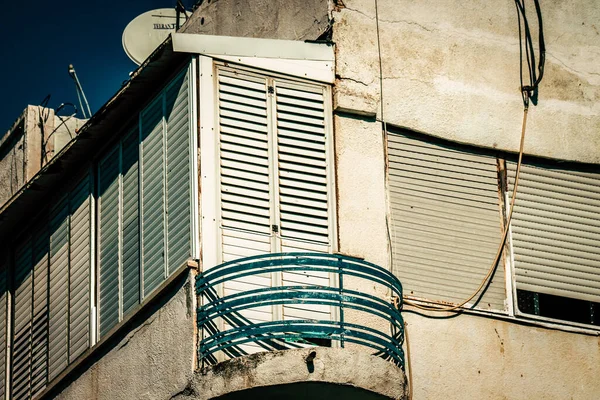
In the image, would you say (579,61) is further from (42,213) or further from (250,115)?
(42,213)

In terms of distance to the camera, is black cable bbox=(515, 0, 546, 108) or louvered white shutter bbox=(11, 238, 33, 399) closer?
black cable bbox=(515, 0, 546, 108)

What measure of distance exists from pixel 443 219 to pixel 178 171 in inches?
110

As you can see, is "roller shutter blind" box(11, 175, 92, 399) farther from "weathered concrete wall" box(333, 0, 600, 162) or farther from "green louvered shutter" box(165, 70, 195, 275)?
"weathered concrete wall" box(333, 0, 600, 162)

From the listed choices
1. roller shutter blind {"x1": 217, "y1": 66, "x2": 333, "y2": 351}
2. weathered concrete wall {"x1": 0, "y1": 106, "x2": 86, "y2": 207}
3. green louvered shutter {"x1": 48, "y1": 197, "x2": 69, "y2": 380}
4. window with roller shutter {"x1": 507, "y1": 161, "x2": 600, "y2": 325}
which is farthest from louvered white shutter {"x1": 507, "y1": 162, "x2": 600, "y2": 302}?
weathered concrete wall {"x1": 0, "y1": 106, "x2": 86, "y2": 207}

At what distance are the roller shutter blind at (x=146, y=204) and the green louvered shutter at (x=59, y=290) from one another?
730mm

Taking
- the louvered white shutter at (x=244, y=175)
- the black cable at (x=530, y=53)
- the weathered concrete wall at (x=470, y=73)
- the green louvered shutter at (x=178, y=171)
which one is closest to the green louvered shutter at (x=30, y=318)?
the green louvered shutter at (x=178, y=171)

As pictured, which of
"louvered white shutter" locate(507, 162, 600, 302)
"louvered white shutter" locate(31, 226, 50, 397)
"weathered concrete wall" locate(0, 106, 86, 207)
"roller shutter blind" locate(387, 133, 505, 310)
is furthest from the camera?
"weathered concrete wall" locate(0, 106, 86, 207)

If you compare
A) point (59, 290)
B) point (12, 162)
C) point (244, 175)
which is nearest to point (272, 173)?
point (244, 175)

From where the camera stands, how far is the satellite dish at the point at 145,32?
1767 cm

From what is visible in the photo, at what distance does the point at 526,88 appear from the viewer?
15492 mm

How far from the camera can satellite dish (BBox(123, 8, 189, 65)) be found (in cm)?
1767

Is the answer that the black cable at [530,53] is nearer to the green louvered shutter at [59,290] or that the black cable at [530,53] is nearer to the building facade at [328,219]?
the building facade at [328,219]

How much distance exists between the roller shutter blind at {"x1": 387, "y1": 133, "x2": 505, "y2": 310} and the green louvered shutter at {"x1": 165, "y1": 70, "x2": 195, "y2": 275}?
85.1 inches

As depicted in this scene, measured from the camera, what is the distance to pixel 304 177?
1394 centimetres
